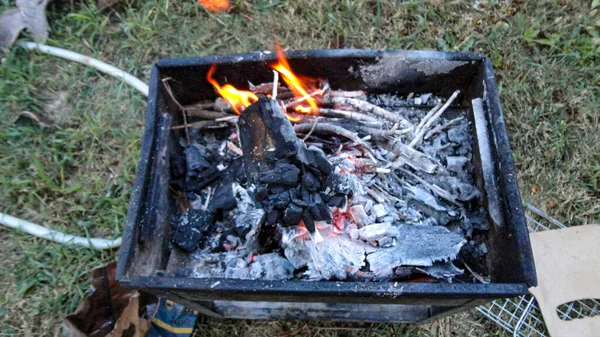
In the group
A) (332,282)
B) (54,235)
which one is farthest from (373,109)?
(54,235)

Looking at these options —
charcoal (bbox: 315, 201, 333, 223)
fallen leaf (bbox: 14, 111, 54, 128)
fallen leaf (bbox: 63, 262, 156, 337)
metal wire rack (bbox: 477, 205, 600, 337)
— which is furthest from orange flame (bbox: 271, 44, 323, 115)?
fallen leaf (bbox: 14, 111, 54, 128)

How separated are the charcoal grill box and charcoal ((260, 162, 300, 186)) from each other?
431 mm

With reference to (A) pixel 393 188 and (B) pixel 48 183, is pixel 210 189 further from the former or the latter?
(B) pixel 48 183

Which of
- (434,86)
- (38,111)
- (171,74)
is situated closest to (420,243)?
(434,86)

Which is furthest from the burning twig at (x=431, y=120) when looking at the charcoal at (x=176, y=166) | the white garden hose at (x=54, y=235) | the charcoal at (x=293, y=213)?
the white garden hose at (x=54, y=235)

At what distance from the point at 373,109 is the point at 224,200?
0.90 m

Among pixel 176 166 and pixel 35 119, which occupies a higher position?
pixel 35 119

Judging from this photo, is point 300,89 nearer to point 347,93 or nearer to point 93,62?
point 347,93

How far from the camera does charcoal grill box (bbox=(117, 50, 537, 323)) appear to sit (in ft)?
5.60

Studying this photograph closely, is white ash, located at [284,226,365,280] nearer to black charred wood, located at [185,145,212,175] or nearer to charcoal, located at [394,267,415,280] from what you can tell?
charcoal, located at [394,267,415,280]

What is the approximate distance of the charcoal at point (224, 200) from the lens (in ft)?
6.99

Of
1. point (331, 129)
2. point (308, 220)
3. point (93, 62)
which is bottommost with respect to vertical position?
point (308, 220)

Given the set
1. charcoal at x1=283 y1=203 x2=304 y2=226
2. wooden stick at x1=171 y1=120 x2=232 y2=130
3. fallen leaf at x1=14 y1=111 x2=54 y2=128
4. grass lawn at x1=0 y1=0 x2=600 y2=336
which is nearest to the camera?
charcoal at x1=283 y1=203 x2=304 y2=226

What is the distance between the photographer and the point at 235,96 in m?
2.40
